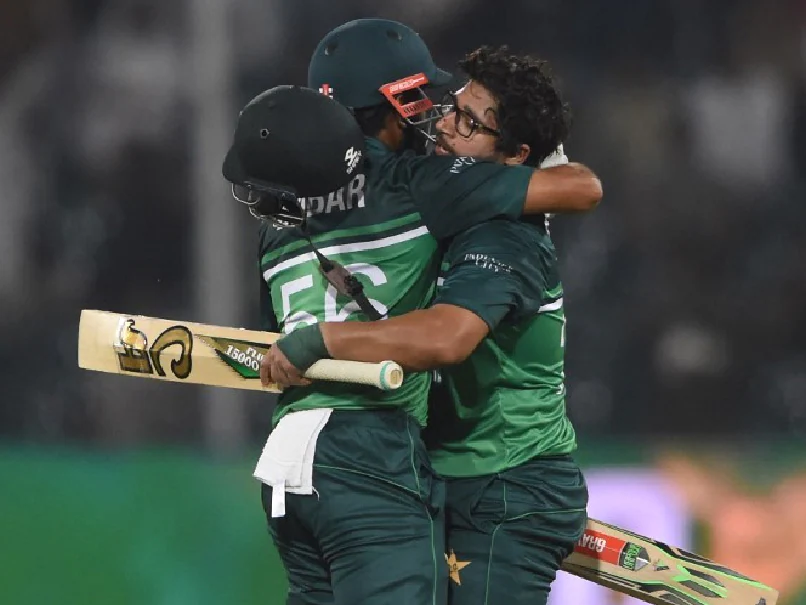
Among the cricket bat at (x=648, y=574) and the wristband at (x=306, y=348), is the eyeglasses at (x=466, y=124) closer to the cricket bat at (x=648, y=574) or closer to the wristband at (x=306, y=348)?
the wristband at (x=306, y=348)

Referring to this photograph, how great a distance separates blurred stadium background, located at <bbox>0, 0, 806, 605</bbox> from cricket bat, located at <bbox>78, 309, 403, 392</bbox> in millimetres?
1493

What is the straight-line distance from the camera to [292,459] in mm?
2133

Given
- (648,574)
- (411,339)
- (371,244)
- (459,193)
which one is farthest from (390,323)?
(648,574)

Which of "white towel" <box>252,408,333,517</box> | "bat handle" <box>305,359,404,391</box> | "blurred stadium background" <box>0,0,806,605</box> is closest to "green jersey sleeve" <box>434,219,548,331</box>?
"bat handle" <box>305,359,404,391</box>

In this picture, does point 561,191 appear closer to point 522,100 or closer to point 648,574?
point 522,100

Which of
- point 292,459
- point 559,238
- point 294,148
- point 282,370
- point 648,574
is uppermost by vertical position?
point 294,148

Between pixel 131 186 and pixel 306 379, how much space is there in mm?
2677

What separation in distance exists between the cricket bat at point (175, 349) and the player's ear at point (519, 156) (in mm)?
563

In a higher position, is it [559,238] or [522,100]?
[522,100]

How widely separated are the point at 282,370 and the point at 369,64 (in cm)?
62

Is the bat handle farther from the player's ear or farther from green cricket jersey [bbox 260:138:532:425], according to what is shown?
the player's ear

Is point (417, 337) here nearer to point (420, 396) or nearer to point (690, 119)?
point (420, 396)

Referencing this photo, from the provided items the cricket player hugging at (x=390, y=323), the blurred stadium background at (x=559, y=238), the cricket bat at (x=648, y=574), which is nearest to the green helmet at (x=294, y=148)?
the cricket player hugging at (x=390, y=323)

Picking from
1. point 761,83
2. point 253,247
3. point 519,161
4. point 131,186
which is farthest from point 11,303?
point 761,83
